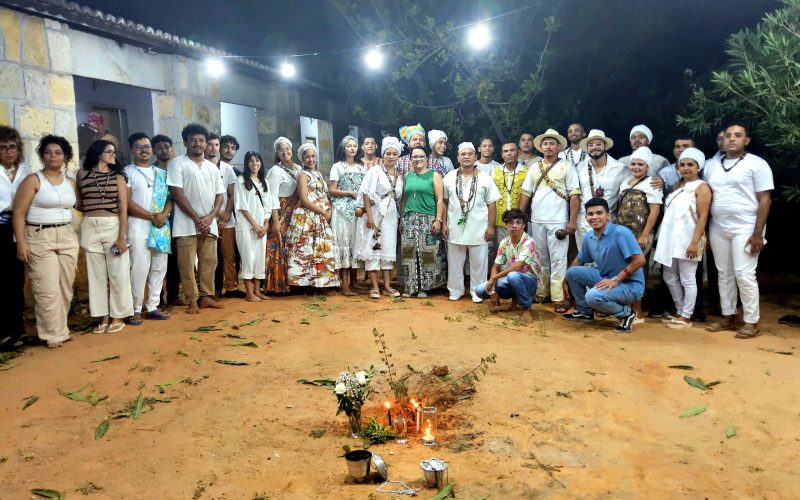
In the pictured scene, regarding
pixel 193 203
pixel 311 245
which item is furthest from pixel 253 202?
pixel 311 245

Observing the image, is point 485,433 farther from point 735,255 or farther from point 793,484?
point 735,255

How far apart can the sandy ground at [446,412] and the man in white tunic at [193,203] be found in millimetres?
771

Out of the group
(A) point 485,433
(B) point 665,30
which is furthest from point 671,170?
(B) point 665,30

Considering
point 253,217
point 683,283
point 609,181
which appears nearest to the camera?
point 683,283

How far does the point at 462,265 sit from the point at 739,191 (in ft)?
10.3

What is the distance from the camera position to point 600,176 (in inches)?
249

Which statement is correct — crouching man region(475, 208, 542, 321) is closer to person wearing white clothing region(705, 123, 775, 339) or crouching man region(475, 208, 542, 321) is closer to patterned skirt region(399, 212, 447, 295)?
patterned skirt region(399, 212, 447, 295)

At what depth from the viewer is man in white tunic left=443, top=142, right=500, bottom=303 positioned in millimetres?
6945

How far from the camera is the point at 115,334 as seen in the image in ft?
17.6

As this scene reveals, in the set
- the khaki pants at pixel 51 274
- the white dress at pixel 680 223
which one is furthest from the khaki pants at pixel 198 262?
the white dress at pixel 680 223

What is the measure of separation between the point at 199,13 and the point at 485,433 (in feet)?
26.9

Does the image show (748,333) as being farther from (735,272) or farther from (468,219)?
(468,219)

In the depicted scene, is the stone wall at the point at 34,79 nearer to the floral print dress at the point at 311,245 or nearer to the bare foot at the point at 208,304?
the bare foot at the point at 208,304

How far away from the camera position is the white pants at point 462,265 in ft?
23.1
